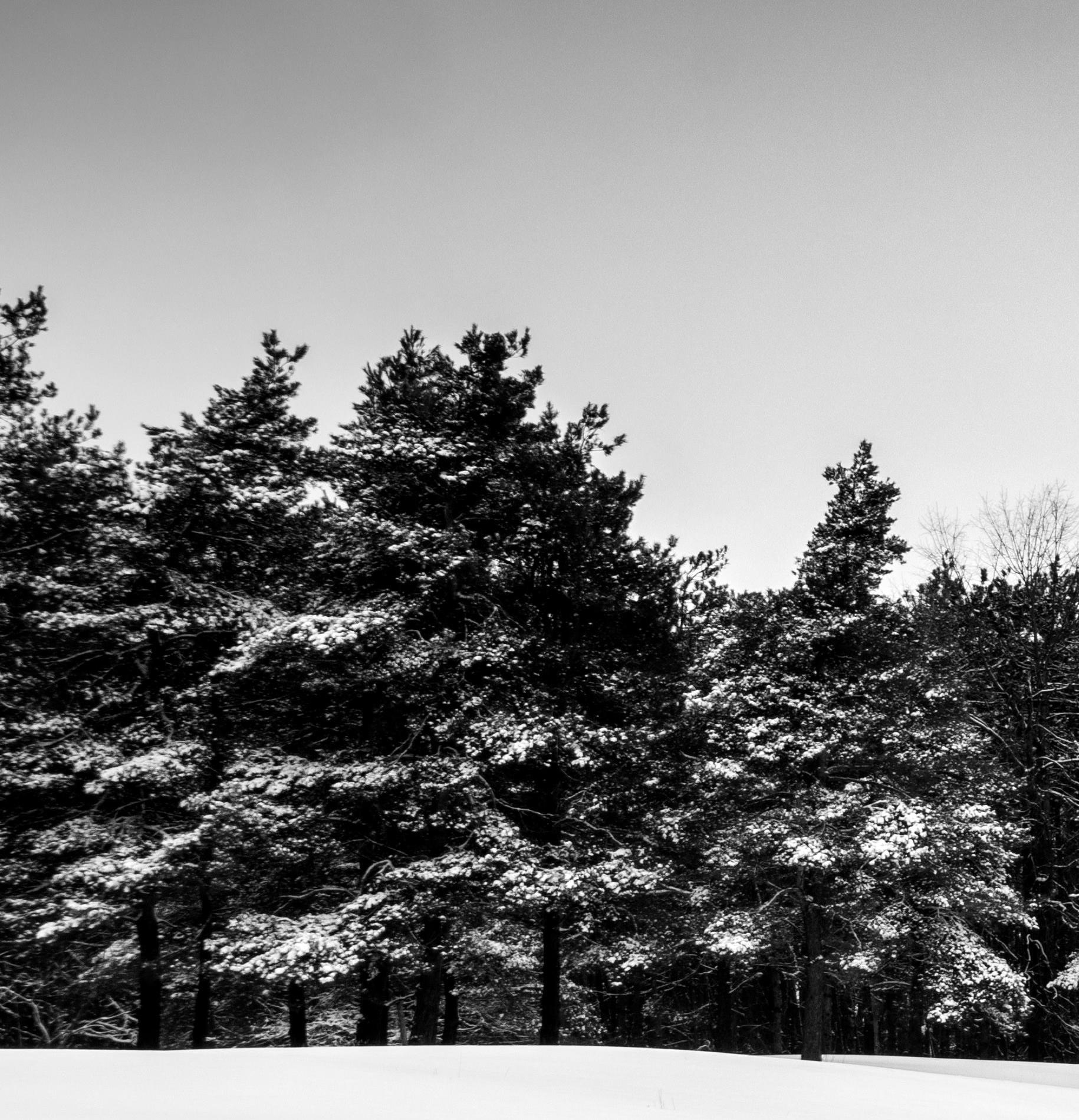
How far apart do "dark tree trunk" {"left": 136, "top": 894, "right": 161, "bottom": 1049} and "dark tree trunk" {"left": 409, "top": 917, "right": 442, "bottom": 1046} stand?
471 centimetres

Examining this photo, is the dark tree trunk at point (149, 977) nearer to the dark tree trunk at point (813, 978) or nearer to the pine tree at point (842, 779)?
the pine tree at point (842, 779)

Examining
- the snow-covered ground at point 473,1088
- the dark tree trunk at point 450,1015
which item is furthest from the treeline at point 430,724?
the dark tree trunk at point 450,1015

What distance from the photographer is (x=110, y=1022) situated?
862 inches

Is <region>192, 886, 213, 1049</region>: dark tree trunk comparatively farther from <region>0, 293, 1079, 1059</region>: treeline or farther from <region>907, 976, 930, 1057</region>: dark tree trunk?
<region>907, 976, 930, 1057</region>: dark tree trunk

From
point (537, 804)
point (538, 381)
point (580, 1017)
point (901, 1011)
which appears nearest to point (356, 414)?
point (538, 381)

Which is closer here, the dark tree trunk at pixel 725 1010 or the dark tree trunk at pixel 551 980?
the dark tree trunk at pixel 551 980

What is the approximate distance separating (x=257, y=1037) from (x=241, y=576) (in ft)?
63.0

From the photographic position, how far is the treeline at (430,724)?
47.7 feet

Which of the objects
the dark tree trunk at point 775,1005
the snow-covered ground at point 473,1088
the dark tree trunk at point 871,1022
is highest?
the snow-covered ground at point 473,1088

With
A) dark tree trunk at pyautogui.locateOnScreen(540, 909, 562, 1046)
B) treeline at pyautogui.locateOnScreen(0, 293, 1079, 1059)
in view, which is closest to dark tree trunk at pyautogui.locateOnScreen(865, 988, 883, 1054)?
treeline at pyautogui.locateOnScreen(0, 293, 1079, 1059)

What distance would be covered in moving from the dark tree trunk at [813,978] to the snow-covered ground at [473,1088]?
7.65 m

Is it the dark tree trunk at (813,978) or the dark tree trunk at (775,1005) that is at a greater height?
the dark tree trunk at (813,978)

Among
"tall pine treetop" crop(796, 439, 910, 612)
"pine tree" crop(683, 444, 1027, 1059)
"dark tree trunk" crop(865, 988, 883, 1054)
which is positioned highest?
"tall pine treetop" crop(796, 439, 910, 612)

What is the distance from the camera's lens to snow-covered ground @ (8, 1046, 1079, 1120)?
17.6 feet
